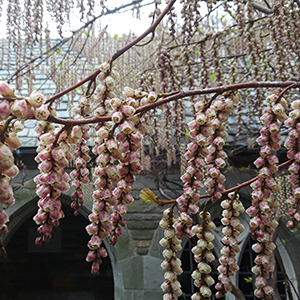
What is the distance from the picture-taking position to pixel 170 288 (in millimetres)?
972

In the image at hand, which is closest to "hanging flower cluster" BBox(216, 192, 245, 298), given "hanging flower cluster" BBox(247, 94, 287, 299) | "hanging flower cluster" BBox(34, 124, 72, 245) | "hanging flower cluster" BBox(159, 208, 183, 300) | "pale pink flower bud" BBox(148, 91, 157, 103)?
"hanging flower cluster" BBox(247, 94, 287, 299)

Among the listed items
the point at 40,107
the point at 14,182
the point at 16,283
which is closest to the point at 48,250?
the point at 16,283

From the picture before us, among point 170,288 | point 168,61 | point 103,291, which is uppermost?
point 168,61

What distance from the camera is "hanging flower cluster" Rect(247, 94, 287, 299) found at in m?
0.93

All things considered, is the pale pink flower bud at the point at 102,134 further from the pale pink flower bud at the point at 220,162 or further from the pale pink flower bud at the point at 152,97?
the pale pink flower bud at the point at 220,162

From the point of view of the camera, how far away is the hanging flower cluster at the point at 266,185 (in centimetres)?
93

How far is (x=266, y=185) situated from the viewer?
99cm

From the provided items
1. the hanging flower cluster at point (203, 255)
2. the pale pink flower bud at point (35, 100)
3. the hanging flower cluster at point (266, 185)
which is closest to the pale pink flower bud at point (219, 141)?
the hanging flower cluster at point (266, 185)

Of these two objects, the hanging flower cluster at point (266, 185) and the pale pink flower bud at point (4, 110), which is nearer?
the pale pink flower bud at point (4, 110)

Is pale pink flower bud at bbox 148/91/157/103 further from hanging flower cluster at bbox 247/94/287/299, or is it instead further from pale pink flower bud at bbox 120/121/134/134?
hanging flower cluster at bbox 247/94/287/299

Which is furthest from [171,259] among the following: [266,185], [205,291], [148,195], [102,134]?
[102,134]

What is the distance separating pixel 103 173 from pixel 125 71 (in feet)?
9.69

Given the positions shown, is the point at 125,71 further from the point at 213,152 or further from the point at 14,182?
the point at 213,152

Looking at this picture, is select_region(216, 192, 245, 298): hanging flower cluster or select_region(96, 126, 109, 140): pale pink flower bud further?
select_region(216, 192, 245, 298): hanging flower cluster
